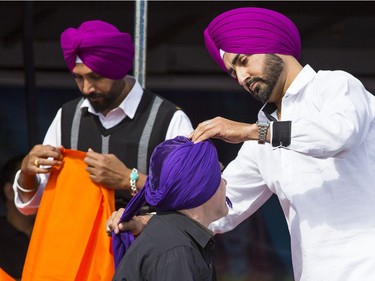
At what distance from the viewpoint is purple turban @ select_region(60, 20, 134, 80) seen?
4.60 meters

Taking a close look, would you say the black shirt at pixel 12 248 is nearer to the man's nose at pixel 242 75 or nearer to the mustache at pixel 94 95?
→ the mustache at pixel 94 95

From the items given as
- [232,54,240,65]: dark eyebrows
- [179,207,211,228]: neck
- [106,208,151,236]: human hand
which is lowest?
[106,208,151,236]: human hand

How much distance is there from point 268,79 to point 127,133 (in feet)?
3.15

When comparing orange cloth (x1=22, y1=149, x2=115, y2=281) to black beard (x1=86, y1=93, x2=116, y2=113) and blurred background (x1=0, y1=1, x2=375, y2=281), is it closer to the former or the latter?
black beard (x1=86, y1=93, x2=116, y2=113)

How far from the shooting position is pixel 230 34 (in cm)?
385

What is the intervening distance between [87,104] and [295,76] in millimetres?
1167

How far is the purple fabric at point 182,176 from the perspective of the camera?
3.28 meters

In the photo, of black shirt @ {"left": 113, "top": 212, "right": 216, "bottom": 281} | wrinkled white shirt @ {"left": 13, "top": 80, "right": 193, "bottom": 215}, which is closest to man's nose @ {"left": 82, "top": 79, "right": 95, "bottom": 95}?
wrinkled white shirt @ {"left": 13, "top": 80, "right": 193, "bottom": 215}

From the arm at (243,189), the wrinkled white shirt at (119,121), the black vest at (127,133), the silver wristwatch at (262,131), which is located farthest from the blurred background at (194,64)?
the silver wristwatch at (262,131)

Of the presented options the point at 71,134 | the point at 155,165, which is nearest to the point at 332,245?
the point at 155,165

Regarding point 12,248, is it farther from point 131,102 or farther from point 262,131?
point 262,131

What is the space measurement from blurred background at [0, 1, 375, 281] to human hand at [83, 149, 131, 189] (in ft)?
6.66

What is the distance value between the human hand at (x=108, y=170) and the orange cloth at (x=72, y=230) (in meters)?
0.05

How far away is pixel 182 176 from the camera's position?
328cm
